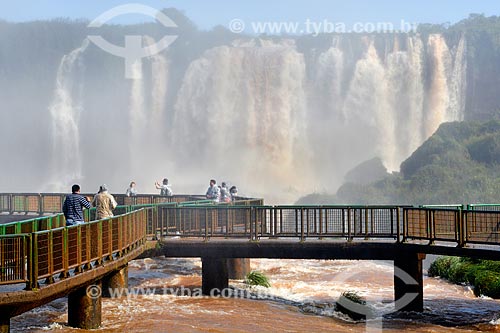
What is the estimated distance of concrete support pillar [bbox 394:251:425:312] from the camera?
1950 centimetres

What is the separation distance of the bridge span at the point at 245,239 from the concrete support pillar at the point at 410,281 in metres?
0.03

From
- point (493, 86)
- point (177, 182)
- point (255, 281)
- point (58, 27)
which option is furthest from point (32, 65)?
point (255, 281)

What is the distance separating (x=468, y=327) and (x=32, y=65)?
79.9m

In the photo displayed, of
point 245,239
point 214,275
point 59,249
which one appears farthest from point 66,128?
point 59,249

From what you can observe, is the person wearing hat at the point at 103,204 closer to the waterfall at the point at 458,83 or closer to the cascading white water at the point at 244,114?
the cascading white water at the point at 244,114

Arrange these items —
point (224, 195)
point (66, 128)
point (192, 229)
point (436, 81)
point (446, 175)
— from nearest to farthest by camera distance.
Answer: point (192, 229), point (224, 195), point (446, 175), point (436, 81), point (66, 128)

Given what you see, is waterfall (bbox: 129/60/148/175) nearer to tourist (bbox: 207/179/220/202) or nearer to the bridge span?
tourist (bbox: 207/179/220/202)

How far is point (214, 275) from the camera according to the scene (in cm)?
2161

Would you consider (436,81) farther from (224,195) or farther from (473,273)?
(473,273)

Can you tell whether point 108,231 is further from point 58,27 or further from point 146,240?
point 58,27

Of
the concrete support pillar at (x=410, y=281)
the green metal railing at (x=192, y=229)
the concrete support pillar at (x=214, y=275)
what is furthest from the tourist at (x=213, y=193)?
the concrete support pillar at (x=410, y=281)

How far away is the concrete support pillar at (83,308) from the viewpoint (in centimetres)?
1570

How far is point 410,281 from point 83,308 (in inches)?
342

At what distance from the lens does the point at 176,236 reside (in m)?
21.5
